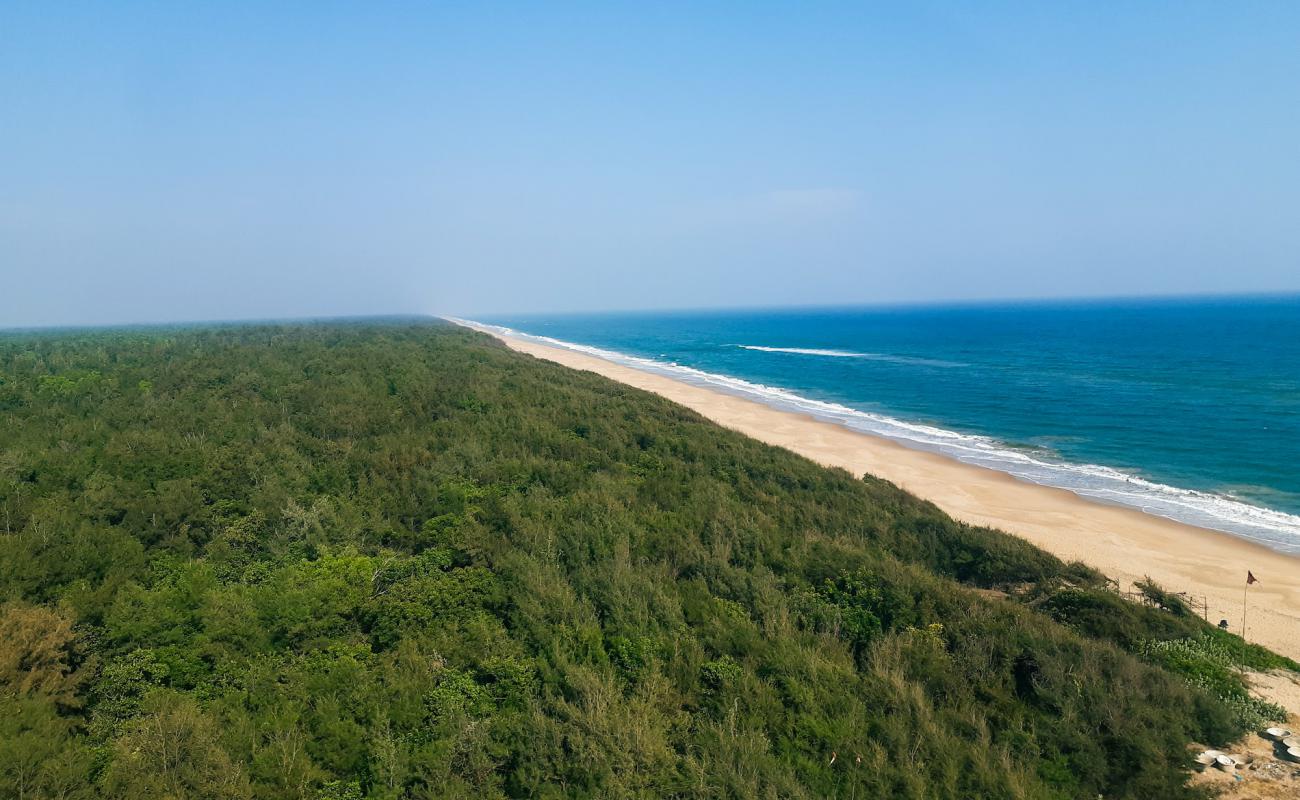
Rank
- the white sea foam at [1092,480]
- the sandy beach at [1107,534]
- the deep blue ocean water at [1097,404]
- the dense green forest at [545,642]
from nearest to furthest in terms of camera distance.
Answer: the dense green forest at [545,642] < the sandy beach at [1107,534] < the white sea foam at [1092,480] < the deep blue ocean water at [1097,404]

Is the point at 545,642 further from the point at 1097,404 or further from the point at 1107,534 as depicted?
the point at 1097,404

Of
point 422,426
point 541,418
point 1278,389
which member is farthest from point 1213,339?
point 422,426

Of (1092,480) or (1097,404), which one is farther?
(1097,404)

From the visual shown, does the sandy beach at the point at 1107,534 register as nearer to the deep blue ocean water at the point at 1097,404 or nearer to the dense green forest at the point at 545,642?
the deep blue ocean water at the point at 1097,404

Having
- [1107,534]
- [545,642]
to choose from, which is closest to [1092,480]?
[1107,534]

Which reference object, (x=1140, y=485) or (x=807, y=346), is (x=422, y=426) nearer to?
(x=1140, y=485)

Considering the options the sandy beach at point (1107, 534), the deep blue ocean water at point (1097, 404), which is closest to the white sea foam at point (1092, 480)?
the deep blue ocean water at point (1097, 404)
